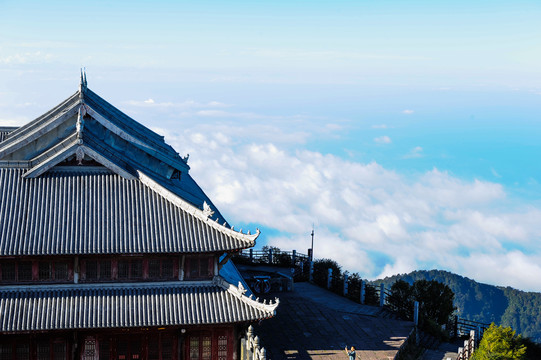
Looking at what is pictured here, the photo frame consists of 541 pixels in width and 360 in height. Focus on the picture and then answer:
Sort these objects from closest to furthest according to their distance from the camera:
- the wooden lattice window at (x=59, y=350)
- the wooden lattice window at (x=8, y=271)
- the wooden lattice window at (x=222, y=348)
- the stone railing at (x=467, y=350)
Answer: the wooden lattice window at (x=8, y=271), the wooden lattice window at (x=59, y=350), the wooden lattice window at (x=222, y=348), the stone railing at (x=467, y=350)

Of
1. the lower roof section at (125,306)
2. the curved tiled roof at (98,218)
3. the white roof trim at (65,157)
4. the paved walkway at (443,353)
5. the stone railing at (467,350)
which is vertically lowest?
the paved walkway at (443,353)

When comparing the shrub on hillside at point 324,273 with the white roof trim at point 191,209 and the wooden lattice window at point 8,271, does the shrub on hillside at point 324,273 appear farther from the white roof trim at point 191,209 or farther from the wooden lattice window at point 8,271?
the wooden lattice window at point 8,271

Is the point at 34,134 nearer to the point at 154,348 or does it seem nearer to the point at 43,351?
the point at 43,351

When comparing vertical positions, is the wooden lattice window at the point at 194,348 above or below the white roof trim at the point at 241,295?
below

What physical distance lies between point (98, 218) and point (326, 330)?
14771 millimetres

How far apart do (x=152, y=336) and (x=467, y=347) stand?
15.9 m

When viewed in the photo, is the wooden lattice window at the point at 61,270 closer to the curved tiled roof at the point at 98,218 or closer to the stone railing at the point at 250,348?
the curved tiled roof at the point at 98,218

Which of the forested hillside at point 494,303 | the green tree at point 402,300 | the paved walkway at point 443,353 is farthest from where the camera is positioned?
the forested hillside at point 494,303

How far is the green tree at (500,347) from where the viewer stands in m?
30.8

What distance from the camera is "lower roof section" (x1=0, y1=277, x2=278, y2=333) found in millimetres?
26188

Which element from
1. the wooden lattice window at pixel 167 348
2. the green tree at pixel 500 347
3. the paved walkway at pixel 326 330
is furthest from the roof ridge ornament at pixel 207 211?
the green tree at pixel 500 347

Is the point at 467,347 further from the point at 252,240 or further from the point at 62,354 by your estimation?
the point at 62,354

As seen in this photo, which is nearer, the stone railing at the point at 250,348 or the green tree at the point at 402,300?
the stone railing at the point at 250,348

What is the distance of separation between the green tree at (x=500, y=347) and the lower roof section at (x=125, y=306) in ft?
37.0
